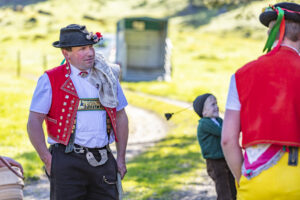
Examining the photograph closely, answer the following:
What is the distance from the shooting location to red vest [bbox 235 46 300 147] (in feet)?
8.89

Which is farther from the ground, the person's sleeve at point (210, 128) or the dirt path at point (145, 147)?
the person's sleeve at point (210, 128)

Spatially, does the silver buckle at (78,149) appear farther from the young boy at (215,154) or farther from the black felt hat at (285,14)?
the black felt hat at (285,14)


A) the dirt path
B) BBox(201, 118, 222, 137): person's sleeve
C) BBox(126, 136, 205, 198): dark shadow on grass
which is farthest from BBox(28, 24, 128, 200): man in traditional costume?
BBox(126, 136, 205, 198): dark shadow on grass

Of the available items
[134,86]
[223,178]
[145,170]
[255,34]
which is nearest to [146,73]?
[134,86]

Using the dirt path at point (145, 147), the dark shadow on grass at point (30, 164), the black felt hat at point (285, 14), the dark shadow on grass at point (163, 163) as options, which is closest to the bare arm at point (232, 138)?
the black felt hat at point (285, 14)

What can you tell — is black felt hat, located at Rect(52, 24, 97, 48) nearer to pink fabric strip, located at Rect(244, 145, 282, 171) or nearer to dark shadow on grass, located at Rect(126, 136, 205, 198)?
pink fabric strip, located at Rect(244, 145, 282, 171)

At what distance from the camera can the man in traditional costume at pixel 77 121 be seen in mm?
3871

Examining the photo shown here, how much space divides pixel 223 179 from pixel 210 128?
1.79 ft

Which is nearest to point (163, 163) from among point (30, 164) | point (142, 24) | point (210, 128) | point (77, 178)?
point (30, 164)

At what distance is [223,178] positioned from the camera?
16.5 feet

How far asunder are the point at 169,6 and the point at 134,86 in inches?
3542

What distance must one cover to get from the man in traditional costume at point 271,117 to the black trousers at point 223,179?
2.08 meters

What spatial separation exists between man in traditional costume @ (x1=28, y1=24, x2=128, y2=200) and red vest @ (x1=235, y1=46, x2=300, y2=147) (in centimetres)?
144

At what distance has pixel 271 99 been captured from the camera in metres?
2.74
